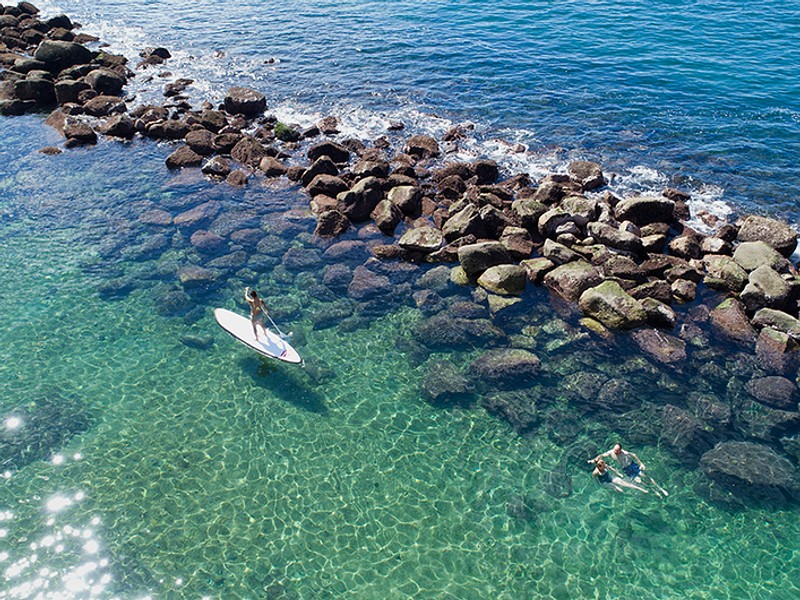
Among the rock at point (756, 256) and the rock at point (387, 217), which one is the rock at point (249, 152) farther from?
the rock at point (756, 256)

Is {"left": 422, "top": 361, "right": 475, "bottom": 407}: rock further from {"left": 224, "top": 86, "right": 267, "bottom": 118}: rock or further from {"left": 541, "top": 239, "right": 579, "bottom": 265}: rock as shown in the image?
{"left": 224, "top": 86, "right": 267, "bottom": 118}: rock

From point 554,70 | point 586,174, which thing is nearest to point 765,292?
point 586,174

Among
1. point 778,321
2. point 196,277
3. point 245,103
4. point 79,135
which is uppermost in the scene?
point 245,103

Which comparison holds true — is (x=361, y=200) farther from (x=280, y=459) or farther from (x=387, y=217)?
(x=280, y=459)

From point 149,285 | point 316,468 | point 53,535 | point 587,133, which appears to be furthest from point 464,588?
point 587,133

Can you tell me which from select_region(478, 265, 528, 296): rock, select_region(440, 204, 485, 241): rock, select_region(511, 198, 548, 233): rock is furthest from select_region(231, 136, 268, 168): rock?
select_region(478, 265, 528, 296): rock

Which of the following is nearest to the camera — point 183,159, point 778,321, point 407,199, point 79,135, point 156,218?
point 778,321
